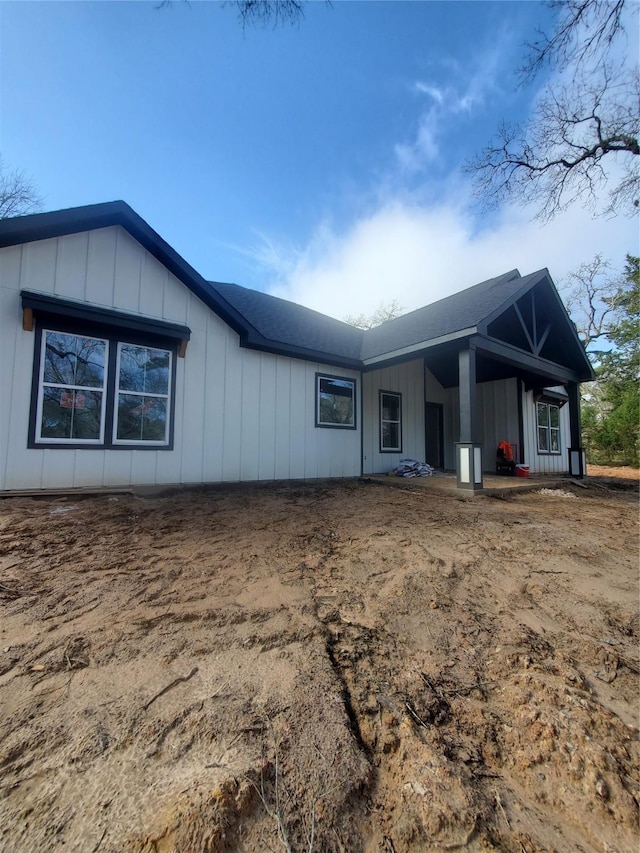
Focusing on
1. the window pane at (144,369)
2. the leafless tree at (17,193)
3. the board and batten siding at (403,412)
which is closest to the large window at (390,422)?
the board and batten siding at (403,412)

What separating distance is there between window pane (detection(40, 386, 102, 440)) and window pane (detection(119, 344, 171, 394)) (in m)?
0.50

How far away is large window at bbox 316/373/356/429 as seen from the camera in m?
8.09

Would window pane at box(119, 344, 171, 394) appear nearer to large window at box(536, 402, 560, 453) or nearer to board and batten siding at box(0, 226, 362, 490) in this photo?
board and batten siding at box(0, 226, 362, 490)

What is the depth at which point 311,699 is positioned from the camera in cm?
152

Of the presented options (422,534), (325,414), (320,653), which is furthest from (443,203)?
(320,653)

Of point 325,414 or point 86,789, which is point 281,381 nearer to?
point 325,414

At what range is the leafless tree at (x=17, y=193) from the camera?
50.8 feet

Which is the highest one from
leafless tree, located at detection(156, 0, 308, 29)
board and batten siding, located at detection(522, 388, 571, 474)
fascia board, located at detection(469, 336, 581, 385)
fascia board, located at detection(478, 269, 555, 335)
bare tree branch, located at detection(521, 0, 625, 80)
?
bare tree branch, located at detection(521, 0, 625, 80)

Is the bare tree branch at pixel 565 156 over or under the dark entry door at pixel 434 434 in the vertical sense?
over

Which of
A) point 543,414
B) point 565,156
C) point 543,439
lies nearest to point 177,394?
point 543,439

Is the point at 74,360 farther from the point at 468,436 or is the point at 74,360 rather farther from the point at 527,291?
the point at 527,291

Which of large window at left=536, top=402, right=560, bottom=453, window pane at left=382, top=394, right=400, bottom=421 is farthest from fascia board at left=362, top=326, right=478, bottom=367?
large window at left=536, top=402, right=560, bottom=453

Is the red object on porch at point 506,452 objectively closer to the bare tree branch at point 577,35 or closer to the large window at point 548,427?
the large window at point 548,427

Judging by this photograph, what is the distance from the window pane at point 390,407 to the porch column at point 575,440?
5299mm
